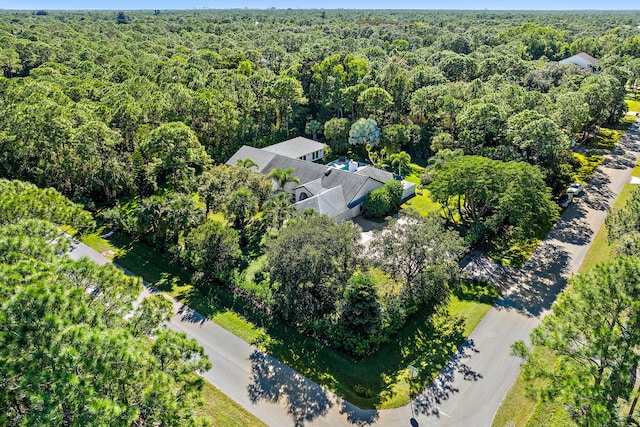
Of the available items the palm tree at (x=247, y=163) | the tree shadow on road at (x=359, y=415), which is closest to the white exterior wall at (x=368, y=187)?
the palm tree at (x=247, y=163)

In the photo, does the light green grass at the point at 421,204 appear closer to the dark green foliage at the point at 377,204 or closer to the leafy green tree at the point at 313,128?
the dark green foliage at the point at 377,204

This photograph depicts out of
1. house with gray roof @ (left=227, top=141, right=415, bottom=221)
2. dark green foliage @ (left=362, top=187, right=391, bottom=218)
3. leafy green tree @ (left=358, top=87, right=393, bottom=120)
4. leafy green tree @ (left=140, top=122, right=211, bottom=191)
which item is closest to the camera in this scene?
house with gray roof @ (left=227, top=141, right=415, bottom=221)

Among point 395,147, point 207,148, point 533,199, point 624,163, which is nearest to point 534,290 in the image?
point 533,199

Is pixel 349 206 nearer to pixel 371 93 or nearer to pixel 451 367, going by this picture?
pixel 451 367

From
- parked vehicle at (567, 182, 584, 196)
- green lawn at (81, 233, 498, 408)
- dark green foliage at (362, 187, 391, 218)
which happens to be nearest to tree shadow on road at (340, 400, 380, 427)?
green lawn at (81, 233, 498, 408)

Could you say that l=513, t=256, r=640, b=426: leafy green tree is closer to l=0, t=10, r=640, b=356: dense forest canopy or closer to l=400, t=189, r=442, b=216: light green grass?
l=0, t=10, r=640, b=356: dense forest canopy
